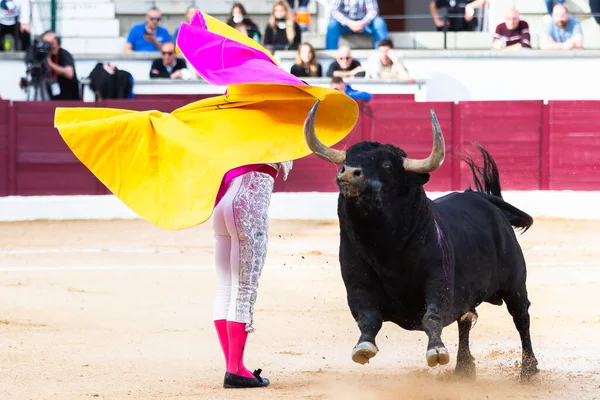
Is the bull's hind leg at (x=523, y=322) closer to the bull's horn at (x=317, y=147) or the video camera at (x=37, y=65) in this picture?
the bull's horn at (x=317, y=147)

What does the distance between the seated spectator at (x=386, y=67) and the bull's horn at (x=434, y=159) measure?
26.1 ft

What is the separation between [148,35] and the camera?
11953mm

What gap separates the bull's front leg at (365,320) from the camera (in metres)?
3.60

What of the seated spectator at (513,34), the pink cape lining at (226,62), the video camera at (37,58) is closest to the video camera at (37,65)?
the video camera at (37,58)

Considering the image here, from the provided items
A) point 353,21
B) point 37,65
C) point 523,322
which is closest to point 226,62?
point 523,322

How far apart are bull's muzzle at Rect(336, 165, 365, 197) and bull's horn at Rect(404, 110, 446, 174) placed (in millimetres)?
210

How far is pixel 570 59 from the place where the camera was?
12.3 meters

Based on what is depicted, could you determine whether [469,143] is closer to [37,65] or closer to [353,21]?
[353,21]

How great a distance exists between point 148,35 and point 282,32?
52.7 inches

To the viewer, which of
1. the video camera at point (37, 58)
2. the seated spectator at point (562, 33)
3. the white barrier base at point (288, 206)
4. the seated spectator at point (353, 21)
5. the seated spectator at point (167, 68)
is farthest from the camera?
the seated spectator at point (562, 33)

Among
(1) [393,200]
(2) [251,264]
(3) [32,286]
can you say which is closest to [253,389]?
(2) [251,264]

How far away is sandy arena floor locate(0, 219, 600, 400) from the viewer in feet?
14.1

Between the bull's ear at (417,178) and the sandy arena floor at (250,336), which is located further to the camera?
the sandy arena floor at (250,336)

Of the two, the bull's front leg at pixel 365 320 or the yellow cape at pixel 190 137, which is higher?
the yellow cape at pixel 190 137
